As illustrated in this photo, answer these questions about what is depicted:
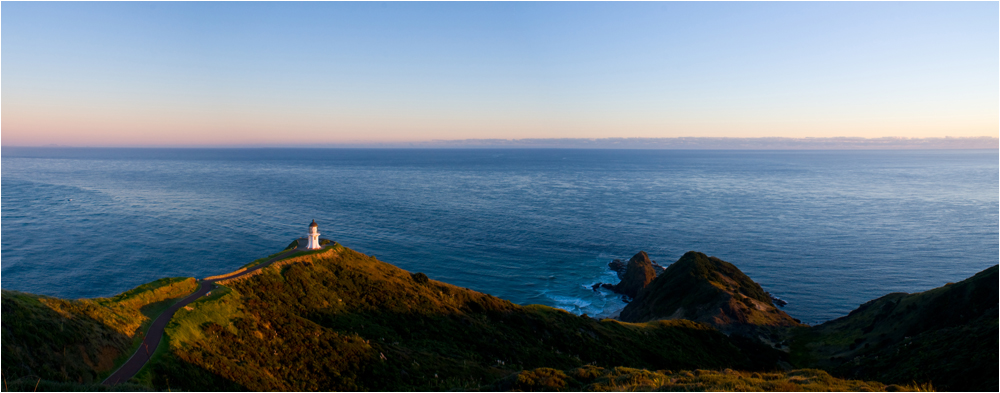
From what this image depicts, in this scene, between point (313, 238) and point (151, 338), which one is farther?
point (313, 238)

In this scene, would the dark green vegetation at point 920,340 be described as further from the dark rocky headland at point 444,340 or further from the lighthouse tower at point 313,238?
the lighthouse tower at point 313,238

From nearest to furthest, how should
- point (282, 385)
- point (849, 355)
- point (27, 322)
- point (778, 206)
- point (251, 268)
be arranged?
1. point (27, 322)
2. point (282, 385)
3. point (251, 268)
4. point (849, 355)
5. point (778, 206)

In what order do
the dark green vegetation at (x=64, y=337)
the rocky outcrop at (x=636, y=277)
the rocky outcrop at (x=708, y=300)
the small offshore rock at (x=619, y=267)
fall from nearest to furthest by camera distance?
the dark green vegetation at (x=64, y=337) → the rocky outcrop at (x=708, y=300) → the rocky outcrop at (x=636, y=277) → the small offshore rock at (x=619, y=267)

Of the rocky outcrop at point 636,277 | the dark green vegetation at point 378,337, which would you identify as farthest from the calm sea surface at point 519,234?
the dark green vegetation at point 378,337

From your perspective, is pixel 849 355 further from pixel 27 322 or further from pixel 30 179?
pixel 30 179

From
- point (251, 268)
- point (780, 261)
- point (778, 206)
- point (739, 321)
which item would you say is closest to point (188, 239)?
point (251, 268)

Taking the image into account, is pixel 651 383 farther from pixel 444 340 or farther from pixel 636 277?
pixel 636 277

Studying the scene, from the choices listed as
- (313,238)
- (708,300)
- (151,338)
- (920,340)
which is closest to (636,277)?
(708,300)
